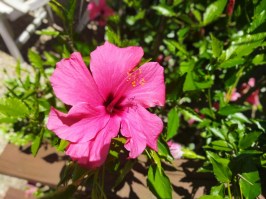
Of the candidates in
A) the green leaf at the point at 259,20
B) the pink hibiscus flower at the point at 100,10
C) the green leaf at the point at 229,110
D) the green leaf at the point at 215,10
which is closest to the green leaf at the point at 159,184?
the green leaf at the point at 229,110

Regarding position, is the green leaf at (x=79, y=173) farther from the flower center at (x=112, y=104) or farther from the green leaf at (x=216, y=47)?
the green leaf at (x=216, y=47)

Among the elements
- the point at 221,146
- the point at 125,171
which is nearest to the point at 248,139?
the point at 221,146

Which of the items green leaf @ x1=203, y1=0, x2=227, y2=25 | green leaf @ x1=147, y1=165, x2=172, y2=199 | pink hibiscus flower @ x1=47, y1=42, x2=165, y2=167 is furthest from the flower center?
green leaf @ x1=203, y1=0, x2=227, y2=25

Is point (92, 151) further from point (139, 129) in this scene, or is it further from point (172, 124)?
point (172, 124)

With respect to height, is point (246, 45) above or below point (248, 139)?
above

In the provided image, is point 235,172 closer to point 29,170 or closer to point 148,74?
point 148,74

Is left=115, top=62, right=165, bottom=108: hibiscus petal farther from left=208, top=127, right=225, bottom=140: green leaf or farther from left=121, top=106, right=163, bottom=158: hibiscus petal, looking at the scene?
left=208, top=127, right=225, bottom=140: green leaf

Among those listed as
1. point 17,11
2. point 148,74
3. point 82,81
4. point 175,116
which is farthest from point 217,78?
point 17,11
